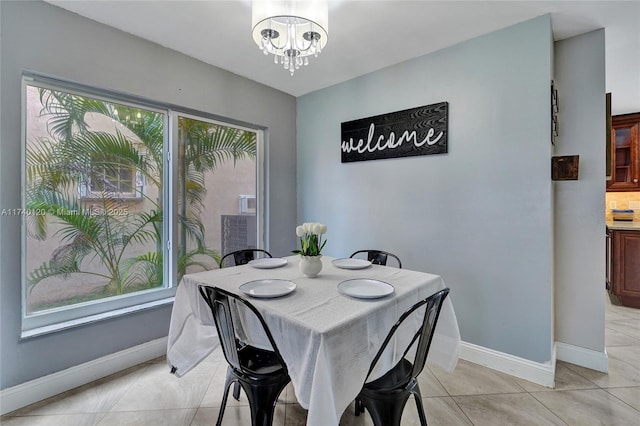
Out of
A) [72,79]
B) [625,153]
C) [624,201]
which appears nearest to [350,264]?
[72,79]

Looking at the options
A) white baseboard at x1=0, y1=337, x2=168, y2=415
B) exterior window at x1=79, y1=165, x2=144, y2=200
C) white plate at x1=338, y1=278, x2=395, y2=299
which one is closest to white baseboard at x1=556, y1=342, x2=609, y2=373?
white plate at x1=338, y1=278, x2=395, y2=299

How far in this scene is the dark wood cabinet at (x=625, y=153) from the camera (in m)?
3.81

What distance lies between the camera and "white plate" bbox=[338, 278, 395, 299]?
141cm

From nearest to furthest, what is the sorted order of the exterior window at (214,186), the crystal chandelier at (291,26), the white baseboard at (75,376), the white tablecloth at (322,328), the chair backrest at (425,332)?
the white tablecloth at (322,328) → the chair backrest at (425,332) → the crystal chandelier at (291,26) → the white baseboard at (75,376) → the exterior window at (214,186)

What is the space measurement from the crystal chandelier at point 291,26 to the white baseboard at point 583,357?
2.90 meters

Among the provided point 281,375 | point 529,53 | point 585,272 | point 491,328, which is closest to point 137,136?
point 281,375

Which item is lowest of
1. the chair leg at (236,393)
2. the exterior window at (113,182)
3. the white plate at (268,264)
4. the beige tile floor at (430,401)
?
the beige tile floor at (430,401)

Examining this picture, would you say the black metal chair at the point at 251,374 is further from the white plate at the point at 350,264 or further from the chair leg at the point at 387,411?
the white plate at the point at 350,264

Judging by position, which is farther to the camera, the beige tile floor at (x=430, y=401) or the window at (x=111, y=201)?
the window at (x=111, y=201)

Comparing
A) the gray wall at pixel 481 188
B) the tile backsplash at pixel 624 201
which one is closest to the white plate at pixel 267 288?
the gray wall at pixel 481 188

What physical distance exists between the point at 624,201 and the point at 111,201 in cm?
619

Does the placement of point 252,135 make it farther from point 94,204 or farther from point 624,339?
point 624,339

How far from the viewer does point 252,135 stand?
3.29 m

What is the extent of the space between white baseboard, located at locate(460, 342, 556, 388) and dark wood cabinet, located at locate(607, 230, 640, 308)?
214cm
